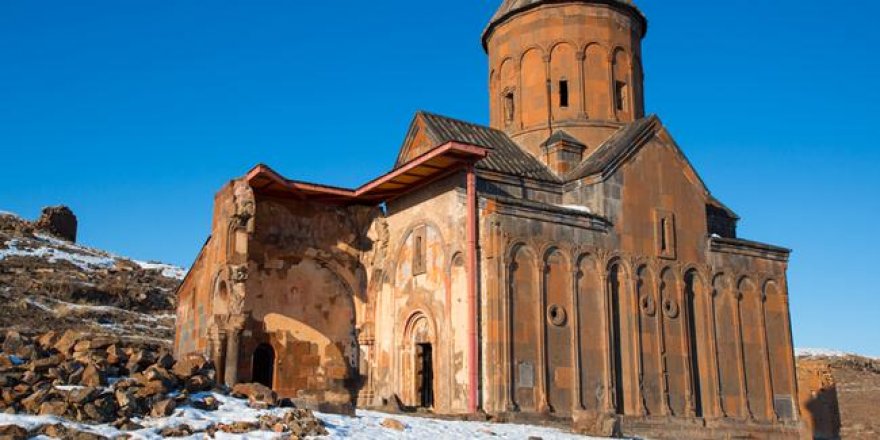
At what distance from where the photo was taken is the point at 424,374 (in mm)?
20297

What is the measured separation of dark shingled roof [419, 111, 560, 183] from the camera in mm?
21469

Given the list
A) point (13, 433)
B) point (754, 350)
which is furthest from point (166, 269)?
point (13, 433)

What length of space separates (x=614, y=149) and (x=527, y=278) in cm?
515

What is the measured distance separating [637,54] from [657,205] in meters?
6.51

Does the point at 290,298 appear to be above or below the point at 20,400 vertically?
above

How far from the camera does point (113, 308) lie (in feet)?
128

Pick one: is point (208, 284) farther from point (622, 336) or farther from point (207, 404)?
point (622, 336)

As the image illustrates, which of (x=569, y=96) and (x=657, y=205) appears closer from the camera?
(x=657, y=205)

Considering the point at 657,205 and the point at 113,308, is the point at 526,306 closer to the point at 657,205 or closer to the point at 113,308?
the point at 657,205

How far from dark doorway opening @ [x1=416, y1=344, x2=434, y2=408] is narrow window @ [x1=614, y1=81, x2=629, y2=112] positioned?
9.68 meters

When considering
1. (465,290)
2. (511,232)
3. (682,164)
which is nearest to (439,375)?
(465,290)

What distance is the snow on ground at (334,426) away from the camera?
10.4 meters

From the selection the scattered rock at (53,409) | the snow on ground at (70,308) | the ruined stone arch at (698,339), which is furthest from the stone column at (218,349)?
the snow on ground at (70,308)

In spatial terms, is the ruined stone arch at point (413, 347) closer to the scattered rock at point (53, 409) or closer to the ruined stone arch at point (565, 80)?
the ruined stone arch at point (565, 80)
